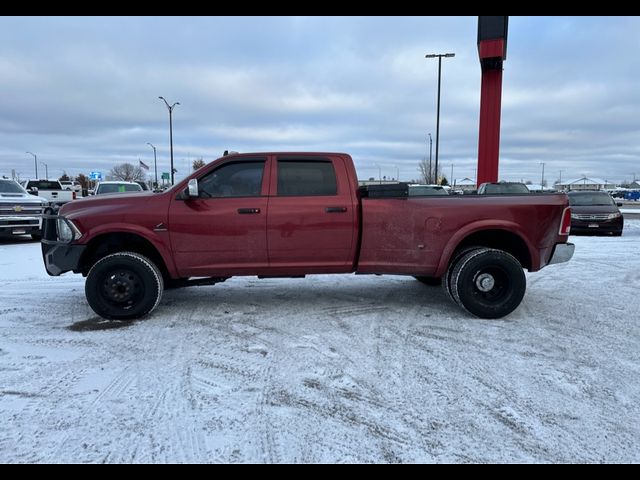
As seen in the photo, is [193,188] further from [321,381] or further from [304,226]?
[321,381]

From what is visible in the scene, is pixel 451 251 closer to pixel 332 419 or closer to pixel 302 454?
pixel 332 419

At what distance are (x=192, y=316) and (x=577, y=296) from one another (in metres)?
5.22

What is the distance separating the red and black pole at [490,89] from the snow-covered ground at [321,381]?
20.1 metres

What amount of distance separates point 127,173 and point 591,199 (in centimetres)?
8664

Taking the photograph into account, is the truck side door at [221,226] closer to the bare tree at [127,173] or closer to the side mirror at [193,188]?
the side mirror at [193,188]

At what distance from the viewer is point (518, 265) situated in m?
4.85

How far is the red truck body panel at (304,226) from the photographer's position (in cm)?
487

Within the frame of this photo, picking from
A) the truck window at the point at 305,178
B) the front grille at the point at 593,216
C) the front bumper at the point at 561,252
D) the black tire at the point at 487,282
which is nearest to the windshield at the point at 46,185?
the truck window at the point at 305,178

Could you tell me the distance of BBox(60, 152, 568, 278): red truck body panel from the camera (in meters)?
4.87

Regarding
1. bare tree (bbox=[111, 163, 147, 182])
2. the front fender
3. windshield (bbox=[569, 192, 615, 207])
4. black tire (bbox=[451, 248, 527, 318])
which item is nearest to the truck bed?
black tire (bbox=[451, 248, 527, 318])

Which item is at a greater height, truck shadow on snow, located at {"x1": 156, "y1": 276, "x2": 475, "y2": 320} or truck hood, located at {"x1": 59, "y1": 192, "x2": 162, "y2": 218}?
truck hood, located at {"x1": 59, "y1": 192, "x2": 162, "y2": 218}

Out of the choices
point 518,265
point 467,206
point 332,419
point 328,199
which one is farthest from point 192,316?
point 518,265

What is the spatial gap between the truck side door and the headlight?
1070 millimetres

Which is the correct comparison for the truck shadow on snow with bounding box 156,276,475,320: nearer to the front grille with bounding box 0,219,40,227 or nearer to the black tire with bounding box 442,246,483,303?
the black tire with bounding box 442,246,483,303
